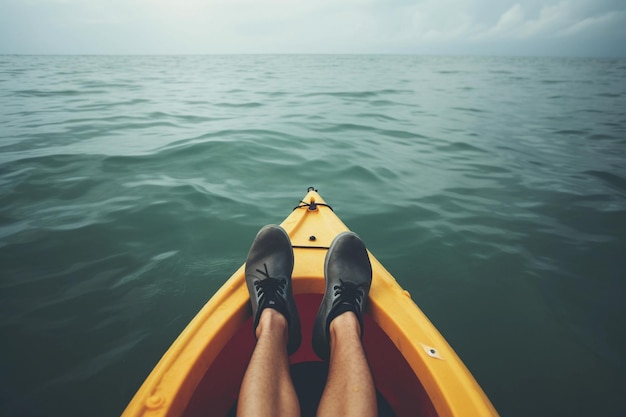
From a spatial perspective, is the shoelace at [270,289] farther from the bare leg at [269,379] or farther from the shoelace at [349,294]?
the shoelace at [349,294]

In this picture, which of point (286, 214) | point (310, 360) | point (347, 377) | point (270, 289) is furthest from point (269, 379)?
point (286, 214)

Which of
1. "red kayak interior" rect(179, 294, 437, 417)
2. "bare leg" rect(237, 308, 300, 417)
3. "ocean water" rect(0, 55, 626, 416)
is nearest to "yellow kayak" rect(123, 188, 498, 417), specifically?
"red kayak interior" rect(179, 294, 437, 417)

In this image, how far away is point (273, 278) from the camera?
1774 millimetres

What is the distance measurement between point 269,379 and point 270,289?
538mm

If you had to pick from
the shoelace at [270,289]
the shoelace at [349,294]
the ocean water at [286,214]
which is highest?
the shoelace at [349,294]

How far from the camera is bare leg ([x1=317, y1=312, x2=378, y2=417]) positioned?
46.1 inches

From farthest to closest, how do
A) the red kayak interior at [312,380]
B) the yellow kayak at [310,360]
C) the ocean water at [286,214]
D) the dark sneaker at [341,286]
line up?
the ocean water at [286,214] < the dark sneaker at [341,286] < the red kayak interior at [312,380] < the yellow kayak at [310,360]

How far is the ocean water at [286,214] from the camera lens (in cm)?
213

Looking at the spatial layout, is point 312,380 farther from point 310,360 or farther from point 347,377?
point 347,377

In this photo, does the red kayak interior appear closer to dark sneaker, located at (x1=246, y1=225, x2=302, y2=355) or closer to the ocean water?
dark sneaker, located at (x1=246, y1=225, x2=302, y2=355)

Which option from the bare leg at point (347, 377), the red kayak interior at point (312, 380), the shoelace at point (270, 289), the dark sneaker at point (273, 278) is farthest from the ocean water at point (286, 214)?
the bare leg at point (347, 377)

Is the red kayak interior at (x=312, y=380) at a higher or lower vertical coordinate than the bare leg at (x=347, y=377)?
lower

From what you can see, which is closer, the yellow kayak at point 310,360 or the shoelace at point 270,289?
the yellow kayak at point 310,360

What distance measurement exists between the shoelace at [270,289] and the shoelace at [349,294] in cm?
33
